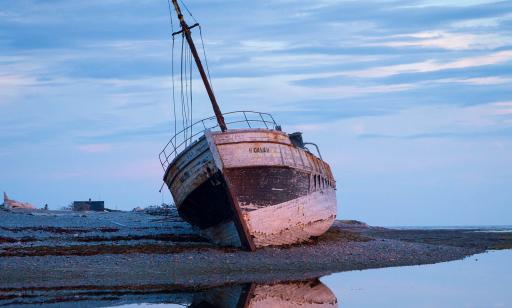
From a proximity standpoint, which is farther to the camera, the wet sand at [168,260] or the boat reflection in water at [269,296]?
the wet sand at [168,260]

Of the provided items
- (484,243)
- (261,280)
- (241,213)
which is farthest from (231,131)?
(484,243)

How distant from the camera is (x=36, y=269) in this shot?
22.3 meters

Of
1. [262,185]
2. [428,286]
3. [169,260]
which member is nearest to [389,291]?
[428,286]

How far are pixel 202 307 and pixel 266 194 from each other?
1178cm

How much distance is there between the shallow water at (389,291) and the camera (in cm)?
1820

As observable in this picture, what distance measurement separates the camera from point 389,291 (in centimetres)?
2064

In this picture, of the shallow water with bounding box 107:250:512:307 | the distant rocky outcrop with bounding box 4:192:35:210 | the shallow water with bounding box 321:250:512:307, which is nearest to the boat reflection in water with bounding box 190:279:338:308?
the shallow water with bounding box 107:250:512:307

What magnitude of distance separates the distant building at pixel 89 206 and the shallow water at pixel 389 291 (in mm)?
56960

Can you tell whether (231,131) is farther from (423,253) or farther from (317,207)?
(423,253)

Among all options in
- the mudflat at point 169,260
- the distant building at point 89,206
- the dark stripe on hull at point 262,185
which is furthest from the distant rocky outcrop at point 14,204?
the dark stripe on hull at point 262,185

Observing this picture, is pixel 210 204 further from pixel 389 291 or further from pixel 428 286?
pixel 389 291

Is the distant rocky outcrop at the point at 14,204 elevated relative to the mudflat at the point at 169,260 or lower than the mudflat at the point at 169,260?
elevated

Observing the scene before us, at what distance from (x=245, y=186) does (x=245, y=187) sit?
0.04 metres

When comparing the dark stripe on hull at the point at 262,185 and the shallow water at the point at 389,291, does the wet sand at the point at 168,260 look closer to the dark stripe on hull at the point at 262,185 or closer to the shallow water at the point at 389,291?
the shallow water at the point at 389,291
